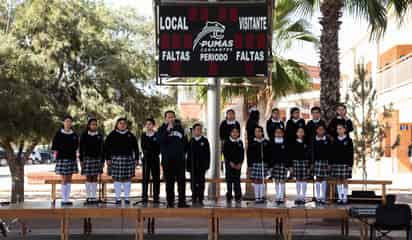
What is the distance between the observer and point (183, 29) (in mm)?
15414

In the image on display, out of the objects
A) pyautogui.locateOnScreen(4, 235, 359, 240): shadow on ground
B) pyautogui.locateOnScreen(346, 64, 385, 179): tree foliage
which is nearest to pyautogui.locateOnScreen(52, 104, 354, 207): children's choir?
pyautogui.locateOnScreen(4, 235, 359, 240): shadow on ground

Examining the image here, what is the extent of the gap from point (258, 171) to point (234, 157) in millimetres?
583

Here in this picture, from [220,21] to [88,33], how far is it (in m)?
7.31

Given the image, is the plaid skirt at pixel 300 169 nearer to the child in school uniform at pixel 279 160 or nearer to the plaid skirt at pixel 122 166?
the child in school uniform at pixel 279 160

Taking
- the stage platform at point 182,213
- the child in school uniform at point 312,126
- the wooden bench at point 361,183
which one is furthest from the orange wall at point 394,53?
the stage platform at point 182,213

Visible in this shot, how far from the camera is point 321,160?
14867mm

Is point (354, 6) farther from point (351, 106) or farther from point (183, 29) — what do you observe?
point (183, 29)

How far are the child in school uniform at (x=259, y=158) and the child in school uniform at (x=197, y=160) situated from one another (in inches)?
37.9

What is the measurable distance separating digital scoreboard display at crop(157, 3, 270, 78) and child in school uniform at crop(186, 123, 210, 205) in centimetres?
143

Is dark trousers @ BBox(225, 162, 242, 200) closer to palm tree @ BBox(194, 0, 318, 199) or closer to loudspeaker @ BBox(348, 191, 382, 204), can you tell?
loudspeaker @ BBox(348, 191, 382, 204)

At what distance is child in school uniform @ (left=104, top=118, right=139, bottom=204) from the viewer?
14523mm

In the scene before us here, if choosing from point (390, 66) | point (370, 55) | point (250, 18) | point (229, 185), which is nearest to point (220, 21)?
point (250, 18)

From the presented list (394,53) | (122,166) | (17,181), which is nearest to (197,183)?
(122,166)

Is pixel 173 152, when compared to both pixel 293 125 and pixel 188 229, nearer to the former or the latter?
pixel 293 125
